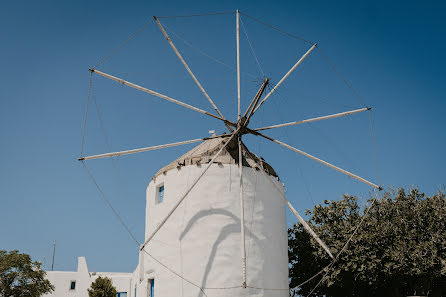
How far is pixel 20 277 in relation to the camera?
32.2 metres

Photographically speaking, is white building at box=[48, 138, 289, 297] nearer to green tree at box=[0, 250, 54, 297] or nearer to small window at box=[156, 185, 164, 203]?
small window at box=[156, 185, 164, 203]

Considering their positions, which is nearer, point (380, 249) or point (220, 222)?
point (220, 222)

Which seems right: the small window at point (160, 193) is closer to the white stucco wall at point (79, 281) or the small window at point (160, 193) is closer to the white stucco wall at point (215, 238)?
the white stucco wall at point (215, 238)

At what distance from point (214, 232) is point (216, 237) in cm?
21

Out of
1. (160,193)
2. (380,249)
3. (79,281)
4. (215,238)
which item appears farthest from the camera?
(79,281)

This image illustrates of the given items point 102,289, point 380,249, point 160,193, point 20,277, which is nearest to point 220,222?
point 160,193

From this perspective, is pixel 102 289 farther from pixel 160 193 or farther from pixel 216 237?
pixel 216 237

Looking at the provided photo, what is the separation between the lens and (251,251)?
1775cm

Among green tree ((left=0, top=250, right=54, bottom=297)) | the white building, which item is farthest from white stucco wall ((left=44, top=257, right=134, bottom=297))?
the white building

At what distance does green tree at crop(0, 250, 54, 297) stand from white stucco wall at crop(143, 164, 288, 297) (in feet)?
56.6

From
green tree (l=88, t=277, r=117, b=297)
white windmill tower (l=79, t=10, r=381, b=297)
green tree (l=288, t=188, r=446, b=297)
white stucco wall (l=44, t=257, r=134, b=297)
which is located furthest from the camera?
white stucco wall (l=44, t=257, r=134, b=297)

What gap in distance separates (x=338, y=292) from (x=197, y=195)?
1279 centimetres

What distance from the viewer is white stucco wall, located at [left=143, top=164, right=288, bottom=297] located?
17.2 meters

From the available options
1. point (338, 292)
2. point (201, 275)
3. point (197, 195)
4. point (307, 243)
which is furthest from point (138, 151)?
point (338, 292)
